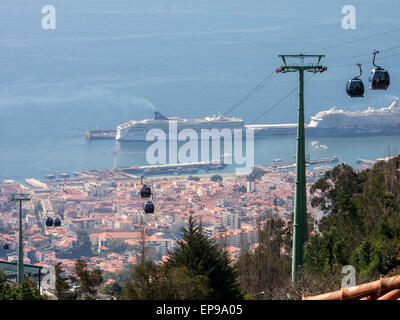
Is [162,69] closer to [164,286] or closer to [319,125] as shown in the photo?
[319,125]

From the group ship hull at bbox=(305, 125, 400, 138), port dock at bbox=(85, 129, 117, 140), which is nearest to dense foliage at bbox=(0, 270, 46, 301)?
ship hull at bbox=(305, 125, 400, 138)

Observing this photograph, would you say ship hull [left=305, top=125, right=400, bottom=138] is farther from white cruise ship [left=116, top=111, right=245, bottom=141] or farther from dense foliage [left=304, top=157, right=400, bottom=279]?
dense foliage [left=304, top=157, right=400, bottom=279]

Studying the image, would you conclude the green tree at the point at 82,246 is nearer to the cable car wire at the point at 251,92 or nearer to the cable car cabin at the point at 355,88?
the cable car cabin at the point at 355,88

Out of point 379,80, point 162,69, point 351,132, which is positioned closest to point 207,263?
point 379,80

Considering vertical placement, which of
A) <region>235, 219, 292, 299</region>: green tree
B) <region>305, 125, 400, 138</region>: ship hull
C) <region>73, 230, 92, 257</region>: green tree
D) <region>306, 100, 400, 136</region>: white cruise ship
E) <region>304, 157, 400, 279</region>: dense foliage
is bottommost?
<region>73, 230, 92, 257</region>: green tree
